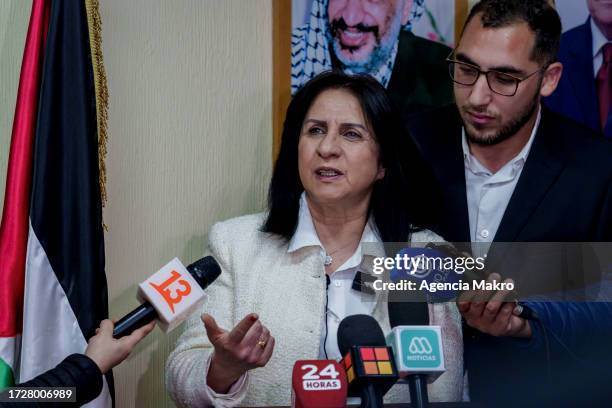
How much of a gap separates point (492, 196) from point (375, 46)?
64 centimetres

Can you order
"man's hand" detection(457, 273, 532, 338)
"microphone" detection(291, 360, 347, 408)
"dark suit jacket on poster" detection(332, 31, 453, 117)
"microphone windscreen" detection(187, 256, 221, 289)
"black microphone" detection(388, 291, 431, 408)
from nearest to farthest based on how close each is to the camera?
"microphone" detection(291, 360, 347, 408), "microphone windscreen" detection(187, 256, 221, 289), "man's hand" detection(457, 273, 532, 338), "black microphone" detection(388, 291, 431, 408), "dark suit jacket on poster" detection(332, 31, 453, 117)

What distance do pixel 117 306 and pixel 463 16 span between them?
1.53m

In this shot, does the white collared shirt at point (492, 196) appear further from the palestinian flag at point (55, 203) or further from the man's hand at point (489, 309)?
the palestinian flag at point (55, 203)

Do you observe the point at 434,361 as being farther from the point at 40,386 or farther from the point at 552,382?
the point at 552,382

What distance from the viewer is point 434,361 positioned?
156 centimetres

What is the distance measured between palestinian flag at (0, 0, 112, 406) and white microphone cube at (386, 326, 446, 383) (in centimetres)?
121

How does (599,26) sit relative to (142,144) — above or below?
above

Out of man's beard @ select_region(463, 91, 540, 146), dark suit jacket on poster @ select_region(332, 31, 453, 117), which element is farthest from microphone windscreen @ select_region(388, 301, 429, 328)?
dark suit jacket on poster @ select_region(332, 31, 453, 117)

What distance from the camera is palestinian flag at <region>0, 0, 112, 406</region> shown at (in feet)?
8.01

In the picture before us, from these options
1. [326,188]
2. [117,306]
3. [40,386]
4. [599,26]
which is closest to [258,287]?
[326,188]

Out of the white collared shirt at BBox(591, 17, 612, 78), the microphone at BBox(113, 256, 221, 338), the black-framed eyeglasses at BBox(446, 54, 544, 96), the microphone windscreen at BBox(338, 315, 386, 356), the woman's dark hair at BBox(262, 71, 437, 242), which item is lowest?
the microphone windscreen at BBox(338, 315, 386, 356)

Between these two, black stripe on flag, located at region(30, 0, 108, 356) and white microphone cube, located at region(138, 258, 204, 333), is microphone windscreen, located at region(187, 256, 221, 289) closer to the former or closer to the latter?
white microphone cube, located at region(138, 258, 204, 333)

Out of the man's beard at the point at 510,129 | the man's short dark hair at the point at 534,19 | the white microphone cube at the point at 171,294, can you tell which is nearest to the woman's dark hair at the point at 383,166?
the man's beard at the point at 510,129

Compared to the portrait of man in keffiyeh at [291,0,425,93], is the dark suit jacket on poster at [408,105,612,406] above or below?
below
